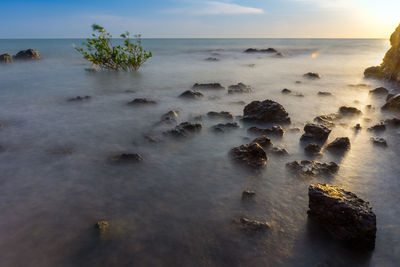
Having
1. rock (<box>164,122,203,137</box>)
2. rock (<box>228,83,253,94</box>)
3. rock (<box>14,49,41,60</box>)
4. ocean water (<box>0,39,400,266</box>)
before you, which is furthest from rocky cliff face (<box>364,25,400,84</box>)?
rock (<box>14,49,41,60</box>)

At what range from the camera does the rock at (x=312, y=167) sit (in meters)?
5.01

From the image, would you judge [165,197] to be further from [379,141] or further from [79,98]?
[79,98]

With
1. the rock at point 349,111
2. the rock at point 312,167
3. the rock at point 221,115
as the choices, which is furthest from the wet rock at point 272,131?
the rock at point 349,111

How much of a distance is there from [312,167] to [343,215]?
1.85 m

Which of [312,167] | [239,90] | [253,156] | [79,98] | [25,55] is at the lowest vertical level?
[312,167]

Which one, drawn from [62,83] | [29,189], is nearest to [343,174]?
[29,189]

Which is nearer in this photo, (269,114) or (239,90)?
(269,114)

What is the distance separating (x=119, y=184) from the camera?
4.68 meters

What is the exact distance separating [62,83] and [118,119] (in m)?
9.53

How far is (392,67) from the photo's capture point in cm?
1658

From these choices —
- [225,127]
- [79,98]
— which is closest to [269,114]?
[225,127]

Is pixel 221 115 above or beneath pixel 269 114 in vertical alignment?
beneath

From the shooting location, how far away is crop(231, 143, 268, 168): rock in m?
5.29

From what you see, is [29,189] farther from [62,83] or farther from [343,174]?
[62,83]
